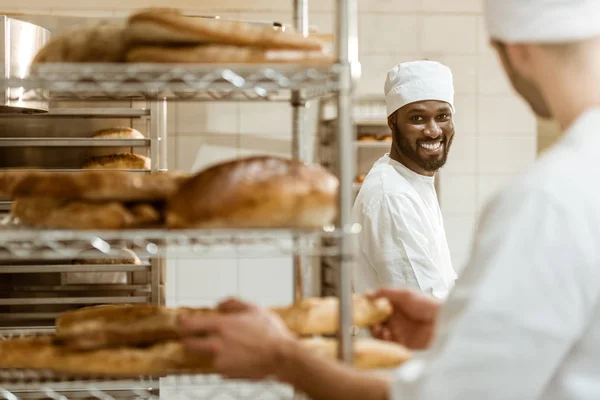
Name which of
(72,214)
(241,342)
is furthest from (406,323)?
(72,214)

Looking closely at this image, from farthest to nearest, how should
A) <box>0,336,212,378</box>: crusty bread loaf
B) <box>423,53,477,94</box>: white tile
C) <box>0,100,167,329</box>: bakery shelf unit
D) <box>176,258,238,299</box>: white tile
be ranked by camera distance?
<box>423,53,477,94</box>: white tile < <box>176,258,238,299</box>: white tile < <box>0,100,167,329</box>: bakery shelf unit < <box>0,336,212,378</box>: crusty bread loaf

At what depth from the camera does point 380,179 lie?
2781 mm

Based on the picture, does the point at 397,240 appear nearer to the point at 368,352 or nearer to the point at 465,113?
the point at 368,352

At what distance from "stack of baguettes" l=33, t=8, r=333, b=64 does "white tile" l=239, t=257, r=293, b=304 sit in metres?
3.14

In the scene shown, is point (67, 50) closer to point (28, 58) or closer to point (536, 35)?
point (536, 35)

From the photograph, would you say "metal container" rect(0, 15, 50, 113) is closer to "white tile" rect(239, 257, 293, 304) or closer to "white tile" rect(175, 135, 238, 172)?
"white tile" rect(175, 135, 238, 172)

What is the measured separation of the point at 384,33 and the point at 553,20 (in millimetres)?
3466

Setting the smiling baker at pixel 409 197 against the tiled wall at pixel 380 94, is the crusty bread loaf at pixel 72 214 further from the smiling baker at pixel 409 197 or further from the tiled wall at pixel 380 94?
the tiled wall at pixel 380 94

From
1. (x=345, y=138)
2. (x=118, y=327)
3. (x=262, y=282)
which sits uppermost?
(x=345, y=138)

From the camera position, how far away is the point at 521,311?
1030mm

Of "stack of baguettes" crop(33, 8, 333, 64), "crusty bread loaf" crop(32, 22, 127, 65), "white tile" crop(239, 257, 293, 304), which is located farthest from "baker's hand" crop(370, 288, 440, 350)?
"white tile" crop(239, 257, 293, 304)

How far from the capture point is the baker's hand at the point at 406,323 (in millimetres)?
1533

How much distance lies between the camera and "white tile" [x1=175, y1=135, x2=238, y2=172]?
4.37 m

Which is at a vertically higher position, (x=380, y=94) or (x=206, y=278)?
(x=380, y=94)
